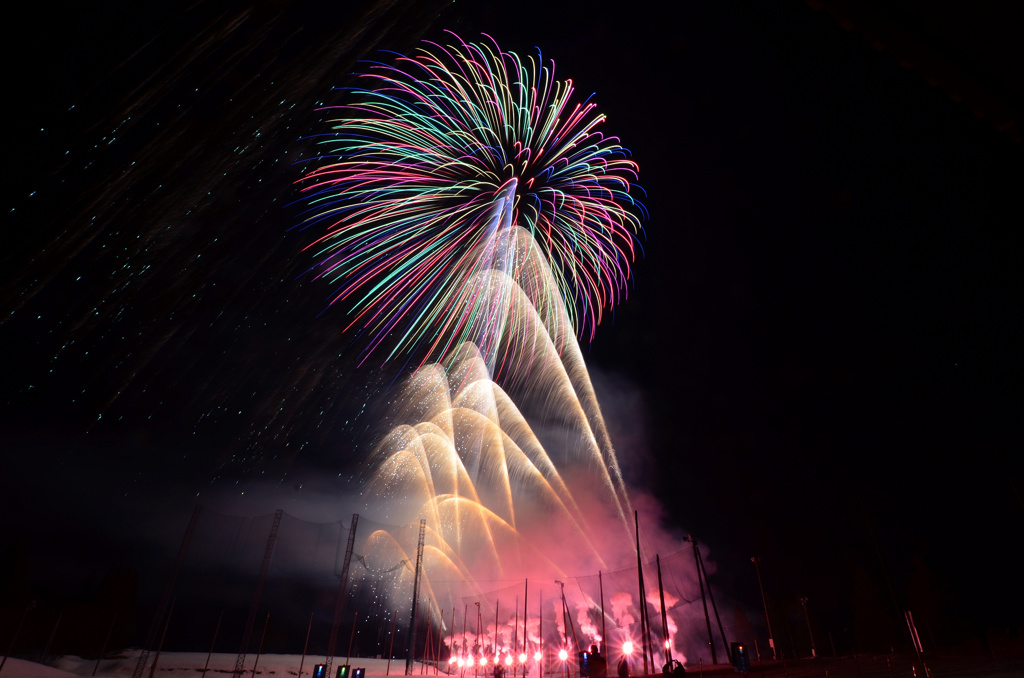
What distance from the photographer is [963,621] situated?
46.6 metres

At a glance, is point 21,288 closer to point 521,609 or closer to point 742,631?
point 742,631

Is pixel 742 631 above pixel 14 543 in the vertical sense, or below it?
below

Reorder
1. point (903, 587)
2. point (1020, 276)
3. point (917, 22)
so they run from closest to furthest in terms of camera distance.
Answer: point (917, 22), point (1020, 276), point (903, 587)

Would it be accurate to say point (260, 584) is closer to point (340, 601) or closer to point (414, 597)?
point (340, 601)

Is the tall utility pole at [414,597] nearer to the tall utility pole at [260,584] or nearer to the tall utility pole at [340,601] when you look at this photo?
the tall utility pole at [340,601]

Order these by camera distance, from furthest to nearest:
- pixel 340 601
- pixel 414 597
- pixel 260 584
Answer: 1. pixel 414 597
2. pixel 340 601
3. pixel 260 584

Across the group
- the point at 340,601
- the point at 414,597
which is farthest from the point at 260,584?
the point at 414,597

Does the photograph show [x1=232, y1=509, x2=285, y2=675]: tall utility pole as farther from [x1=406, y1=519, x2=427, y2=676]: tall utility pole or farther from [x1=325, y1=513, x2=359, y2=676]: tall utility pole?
[x1=406, y1=519, x2=427, y2=676]: tall utility pole

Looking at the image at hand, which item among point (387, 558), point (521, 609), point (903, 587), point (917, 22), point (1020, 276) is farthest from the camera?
point (521, 609)

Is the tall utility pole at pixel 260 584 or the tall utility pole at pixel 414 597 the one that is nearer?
the tall utility pole at pixel 260 584

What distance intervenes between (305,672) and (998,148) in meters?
82.0

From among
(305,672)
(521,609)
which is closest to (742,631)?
(521,609)

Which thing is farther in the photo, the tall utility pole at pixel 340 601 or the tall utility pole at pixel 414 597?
the tall utility pole at pixel 414 597

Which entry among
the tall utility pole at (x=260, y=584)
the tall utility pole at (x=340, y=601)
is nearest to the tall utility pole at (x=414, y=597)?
the tall utility pole at (x=340, y=601)
